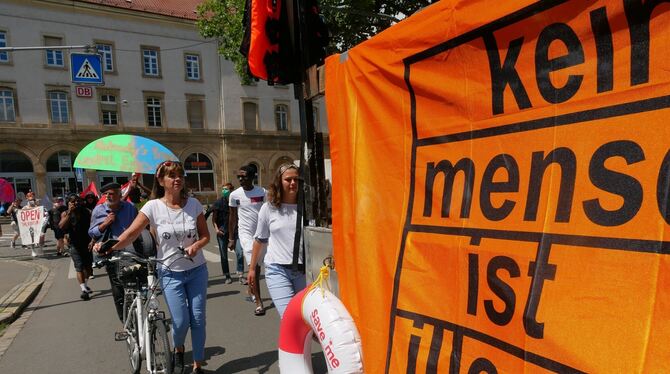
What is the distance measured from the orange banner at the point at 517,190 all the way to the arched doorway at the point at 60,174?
30129 millimetres

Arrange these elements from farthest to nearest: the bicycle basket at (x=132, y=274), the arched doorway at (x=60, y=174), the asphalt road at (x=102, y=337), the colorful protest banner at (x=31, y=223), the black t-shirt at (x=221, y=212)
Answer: the arched doorway at (x=60, y=174) < the colorful protest banner at (x=31, y=223) < the black t-shirt at (x=221, y=212) < the asphalt road at (x=102, y=337) < the bicycle basket at (x=132, y=274)

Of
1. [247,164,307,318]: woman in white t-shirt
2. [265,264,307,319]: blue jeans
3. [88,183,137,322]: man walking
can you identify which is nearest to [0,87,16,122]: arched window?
[88,183,137,322]: man walking

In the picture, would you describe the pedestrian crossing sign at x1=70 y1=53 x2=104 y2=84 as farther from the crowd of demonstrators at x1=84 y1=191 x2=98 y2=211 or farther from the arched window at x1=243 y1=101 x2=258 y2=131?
the arched window at x1=243 y1=101 x2=258 y2=131

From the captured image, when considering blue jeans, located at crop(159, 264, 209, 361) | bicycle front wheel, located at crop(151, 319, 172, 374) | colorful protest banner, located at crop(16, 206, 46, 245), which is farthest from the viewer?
colorful protest banner, located at crop(16, 206, 46, 245)

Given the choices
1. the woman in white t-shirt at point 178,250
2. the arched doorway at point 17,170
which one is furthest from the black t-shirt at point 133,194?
the arched doorway at point 17,170

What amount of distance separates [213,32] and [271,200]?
13.7 m

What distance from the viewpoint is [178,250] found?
346 centimetres

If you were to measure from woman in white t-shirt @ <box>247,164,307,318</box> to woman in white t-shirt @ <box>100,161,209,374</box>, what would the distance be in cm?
56

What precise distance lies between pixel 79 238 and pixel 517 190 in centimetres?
726

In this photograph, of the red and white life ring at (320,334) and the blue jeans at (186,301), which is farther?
the blue jeans at (186,301)

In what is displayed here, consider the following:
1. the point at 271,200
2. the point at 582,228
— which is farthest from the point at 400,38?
the point at 271,200

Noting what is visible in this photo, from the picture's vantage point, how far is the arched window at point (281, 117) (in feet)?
116

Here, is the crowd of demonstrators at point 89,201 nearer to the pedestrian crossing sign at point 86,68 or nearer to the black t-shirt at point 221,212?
the black t-shirt at point 221,212

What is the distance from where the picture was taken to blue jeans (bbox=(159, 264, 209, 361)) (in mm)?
3477
